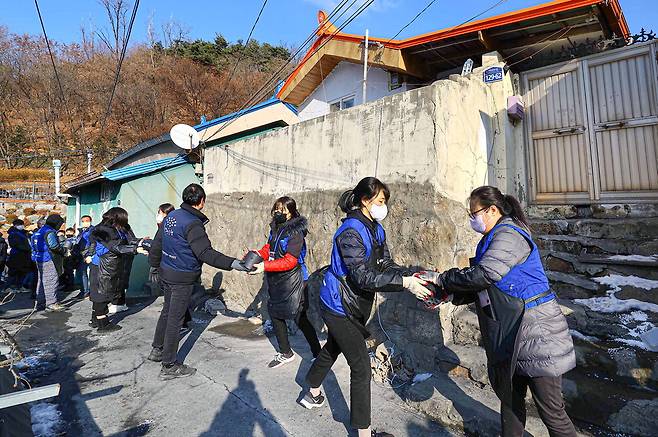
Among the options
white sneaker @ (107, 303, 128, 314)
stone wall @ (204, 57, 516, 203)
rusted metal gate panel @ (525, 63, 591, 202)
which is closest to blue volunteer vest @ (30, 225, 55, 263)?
white sneaker @ (107, 303, 128, 314)

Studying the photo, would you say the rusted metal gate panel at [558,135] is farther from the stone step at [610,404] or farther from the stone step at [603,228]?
the stone step at [610,404]

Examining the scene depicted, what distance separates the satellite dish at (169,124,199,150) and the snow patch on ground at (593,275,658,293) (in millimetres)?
8582

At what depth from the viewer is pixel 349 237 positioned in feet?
7.73

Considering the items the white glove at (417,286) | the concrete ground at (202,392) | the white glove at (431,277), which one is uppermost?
the white glove at (431,277)

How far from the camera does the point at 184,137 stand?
8.76 m

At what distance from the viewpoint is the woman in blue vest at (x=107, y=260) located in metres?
5.10

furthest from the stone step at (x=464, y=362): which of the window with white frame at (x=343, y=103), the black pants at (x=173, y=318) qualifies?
the window with white frame at (x=343, y=103)

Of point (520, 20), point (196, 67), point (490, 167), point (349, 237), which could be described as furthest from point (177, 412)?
point (196, 67)

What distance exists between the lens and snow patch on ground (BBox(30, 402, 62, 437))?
2.67 metres

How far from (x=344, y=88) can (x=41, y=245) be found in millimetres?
7191

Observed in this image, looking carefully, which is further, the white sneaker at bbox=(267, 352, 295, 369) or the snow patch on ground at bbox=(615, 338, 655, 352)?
the white sneaker at bbox=(267, 352, 295, 369)

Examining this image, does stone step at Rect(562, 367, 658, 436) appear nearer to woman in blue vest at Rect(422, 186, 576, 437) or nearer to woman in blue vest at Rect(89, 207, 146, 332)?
woman in blue vest at Rect(422, 186, 576, 437)

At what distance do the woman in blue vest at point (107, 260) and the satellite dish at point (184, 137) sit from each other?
3.79 metres

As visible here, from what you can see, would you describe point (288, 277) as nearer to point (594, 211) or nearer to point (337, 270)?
point (337, 270)
